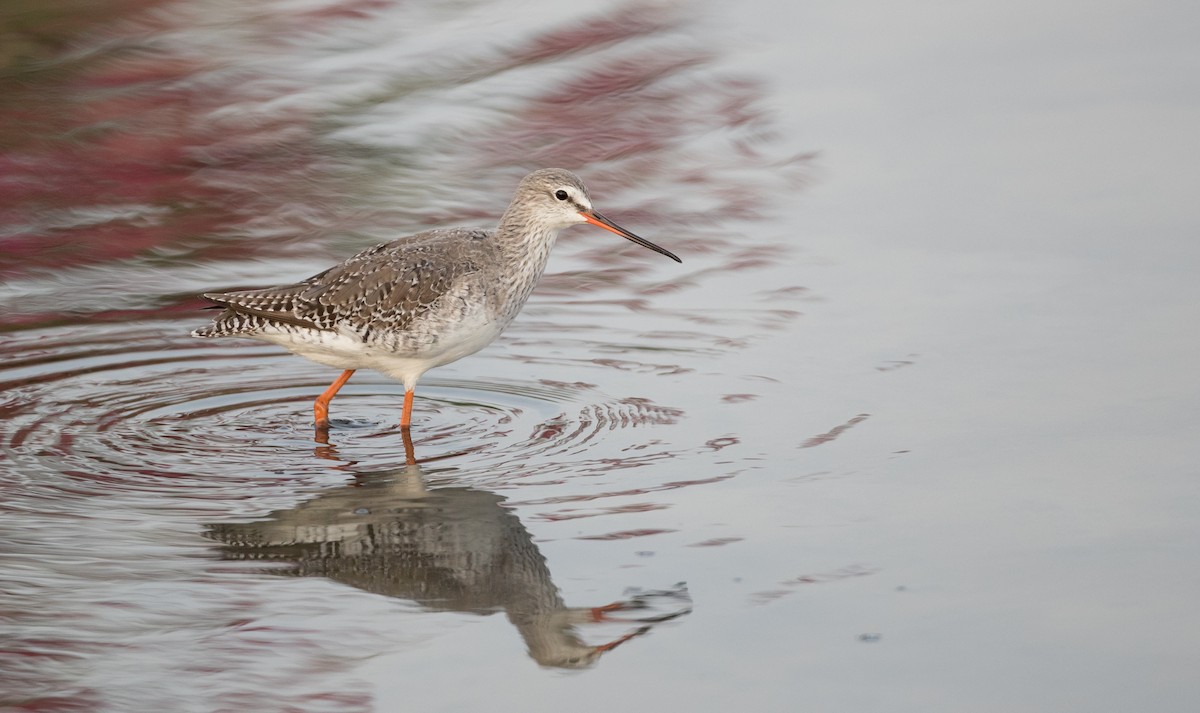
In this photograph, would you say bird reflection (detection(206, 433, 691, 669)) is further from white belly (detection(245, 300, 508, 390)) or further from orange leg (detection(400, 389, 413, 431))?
white belly (detection(245, 300, 508, 390))

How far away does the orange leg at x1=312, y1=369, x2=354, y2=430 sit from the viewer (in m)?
9.24

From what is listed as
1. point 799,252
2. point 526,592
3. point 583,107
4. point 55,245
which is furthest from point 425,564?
point 583,107

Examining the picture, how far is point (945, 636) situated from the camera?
635 centimetres

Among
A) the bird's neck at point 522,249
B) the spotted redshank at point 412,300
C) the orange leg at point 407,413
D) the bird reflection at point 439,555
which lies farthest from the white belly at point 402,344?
the bird reflection at point 439,555

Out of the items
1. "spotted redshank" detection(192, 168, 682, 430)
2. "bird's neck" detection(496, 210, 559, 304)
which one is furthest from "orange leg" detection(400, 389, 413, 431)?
"bird's neck" detection(496, 210, 559, 304)

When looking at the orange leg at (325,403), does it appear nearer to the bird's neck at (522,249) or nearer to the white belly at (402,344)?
the white belly at (402,344)

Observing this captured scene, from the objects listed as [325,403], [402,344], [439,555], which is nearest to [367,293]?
[402,344]

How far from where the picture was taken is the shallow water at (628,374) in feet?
20.9

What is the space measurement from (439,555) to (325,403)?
237 cm

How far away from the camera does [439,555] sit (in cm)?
721

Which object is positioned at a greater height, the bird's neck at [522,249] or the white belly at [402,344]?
the bird's neck at [522,249]

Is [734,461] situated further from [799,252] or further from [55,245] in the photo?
[55,245]

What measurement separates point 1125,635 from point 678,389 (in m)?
3.56

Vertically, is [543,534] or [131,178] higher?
[131,178]
